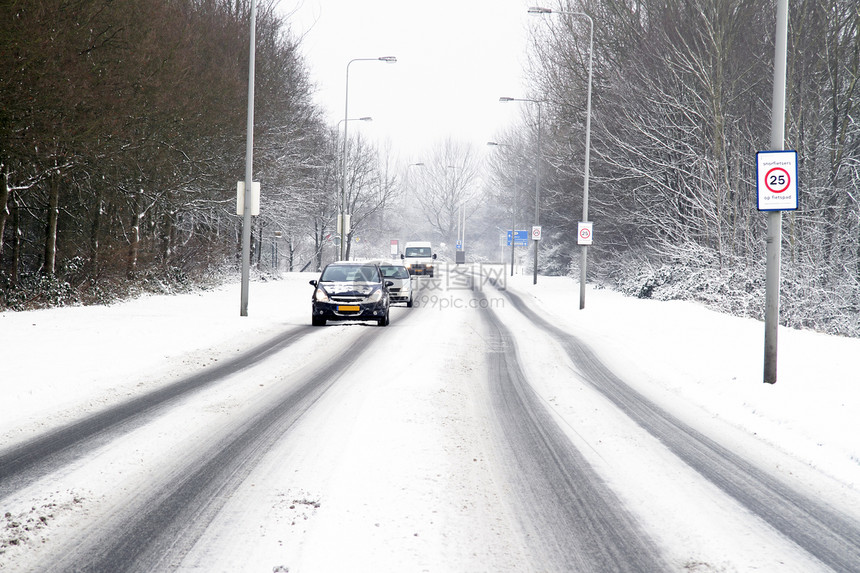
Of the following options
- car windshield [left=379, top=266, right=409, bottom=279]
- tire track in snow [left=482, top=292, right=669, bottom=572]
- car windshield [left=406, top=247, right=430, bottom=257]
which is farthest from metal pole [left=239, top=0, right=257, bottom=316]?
car windshield [left=406, top=247, right=430, bottom=257]

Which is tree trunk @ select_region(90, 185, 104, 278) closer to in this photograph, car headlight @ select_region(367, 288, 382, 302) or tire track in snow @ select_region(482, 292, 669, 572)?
car headlight @ select_region(367, 288, 382, 302)

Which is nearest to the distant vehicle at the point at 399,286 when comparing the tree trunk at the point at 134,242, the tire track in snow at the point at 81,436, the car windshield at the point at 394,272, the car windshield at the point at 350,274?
the car windshield at the point at 394,272

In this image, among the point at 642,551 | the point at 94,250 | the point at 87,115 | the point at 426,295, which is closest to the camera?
the point at 642,551

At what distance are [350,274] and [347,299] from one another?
972mm

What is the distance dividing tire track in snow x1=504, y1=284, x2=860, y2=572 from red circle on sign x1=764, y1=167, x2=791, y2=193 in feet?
11.2

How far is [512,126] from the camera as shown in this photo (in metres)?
66.2

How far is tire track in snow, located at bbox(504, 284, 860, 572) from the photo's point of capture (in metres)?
4.20

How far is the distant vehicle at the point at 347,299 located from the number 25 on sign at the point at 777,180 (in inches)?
374

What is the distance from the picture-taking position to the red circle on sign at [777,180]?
9.20m

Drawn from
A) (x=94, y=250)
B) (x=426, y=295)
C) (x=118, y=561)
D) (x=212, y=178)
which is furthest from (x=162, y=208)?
(x=118, y=561)

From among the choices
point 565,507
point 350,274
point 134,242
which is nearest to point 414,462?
point 565,507

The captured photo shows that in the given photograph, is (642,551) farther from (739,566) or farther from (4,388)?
(4,388)

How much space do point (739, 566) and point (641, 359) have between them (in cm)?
880

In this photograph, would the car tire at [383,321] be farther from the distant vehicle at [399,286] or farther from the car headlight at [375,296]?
the distant vehicle at [399,286]
